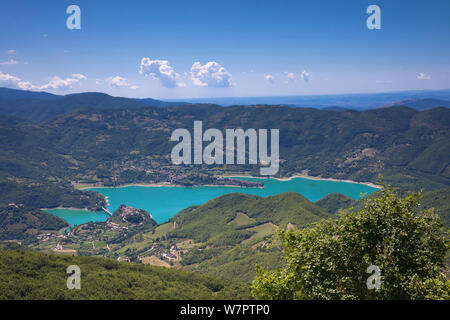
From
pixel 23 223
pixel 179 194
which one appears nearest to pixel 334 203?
pixel 179 194

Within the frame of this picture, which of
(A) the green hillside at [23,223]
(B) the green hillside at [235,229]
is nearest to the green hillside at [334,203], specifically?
(B) the green hillside at [235,229]

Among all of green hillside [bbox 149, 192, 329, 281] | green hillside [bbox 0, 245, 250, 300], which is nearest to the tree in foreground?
green hillside [bbox 0, 245, 250, 300]

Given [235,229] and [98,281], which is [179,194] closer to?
[235,229]

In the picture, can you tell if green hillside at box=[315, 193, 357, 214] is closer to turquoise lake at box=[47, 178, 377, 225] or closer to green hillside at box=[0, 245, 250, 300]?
turquoise lake at box=[47, 178, 377, 225]

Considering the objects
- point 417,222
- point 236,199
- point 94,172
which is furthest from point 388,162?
point 417,222

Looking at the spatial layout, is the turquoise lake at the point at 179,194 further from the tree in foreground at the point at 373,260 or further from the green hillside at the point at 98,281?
the tree in foreground at the point at 373,260

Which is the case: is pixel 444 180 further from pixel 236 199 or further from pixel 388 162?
Result: pixel 236 199
